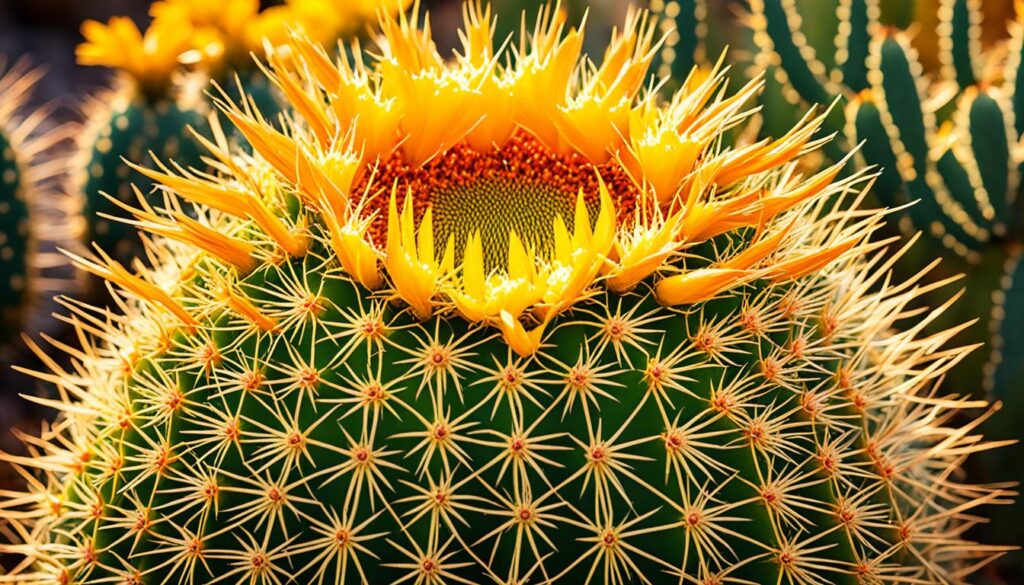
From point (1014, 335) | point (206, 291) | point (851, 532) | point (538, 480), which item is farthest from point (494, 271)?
point (1014, 335)

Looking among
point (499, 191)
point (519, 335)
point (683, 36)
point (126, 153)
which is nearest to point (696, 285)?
point (519, 335)

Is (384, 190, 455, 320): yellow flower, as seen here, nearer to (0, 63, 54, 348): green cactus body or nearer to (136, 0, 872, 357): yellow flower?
(136, 0, 872, 357): yellow flower

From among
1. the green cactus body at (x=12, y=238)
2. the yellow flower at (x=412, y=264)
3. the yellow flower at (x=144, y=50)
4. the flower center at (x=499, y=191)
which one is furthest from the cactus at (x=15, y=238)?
the yellow flower at (x=412, y=264)

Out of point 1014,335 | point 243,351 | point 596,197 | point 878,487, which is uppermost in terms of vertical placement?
point 596,197

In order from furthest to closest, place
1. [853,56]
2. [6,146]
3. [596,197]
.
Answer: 1. [6,146]
2. [853,56]
3. [596,197]

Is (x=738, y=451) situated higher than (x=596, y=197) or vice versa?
(x=596, y=197)

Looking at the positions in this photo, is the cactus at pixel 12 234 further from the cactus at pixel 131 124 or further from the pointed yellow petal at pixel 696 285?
the pointed yellow petal at pixel 696 285

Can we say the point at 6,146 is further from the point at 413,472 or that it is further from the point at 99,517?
the point at 413,472
